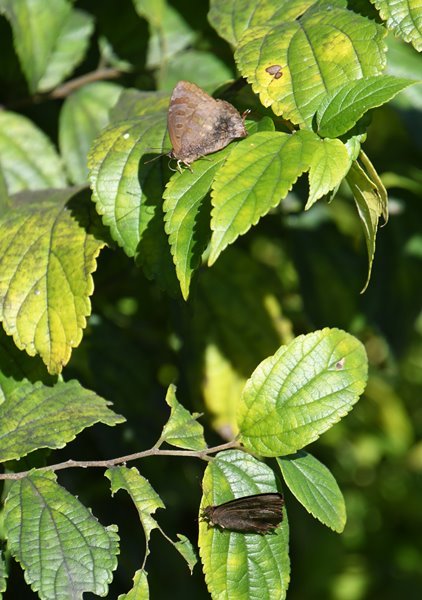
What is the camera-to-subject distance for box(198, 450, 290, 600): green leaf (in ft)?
3.75


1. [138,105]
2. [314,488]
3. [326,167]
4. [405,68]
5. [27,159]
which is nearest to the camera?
[326,167]

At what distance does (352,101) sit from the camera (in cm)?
113

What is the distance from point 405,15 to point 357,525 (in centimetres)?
310

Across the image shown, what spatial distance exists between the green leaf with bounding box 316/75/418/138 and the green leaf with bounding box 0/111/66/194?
766 mm

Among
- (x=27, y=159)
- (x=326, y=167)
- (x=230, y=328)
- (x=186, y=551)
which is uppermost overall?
(x=326, y=167)

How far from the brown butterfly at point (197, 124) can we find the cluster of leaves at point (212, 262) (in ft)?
0.09

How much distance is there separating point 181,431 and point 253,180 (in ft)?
1.28

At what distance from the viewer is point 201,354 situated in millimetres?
1836

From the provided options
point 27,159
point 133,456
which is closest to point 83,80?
point 27,159

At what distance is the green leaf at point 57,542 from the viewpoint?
1.10 metres

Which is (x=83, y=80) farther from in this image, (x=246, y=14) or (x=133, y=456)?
(x=133, y=456)

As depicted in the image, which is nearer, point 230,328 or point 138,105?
point 138,105

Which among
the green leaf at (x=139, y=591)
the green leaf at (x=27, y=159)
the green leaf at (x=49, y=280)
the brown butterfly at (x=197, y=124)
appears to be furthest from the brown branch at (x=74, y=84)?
the green leaf at (x=139, y=591)

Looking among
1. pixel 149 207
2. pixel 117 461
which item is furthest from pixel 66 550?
pixel 149 207
